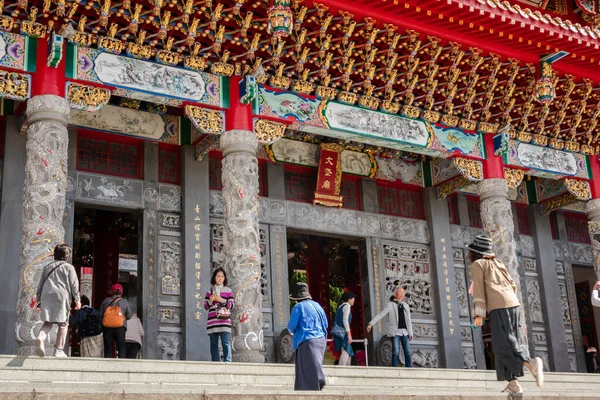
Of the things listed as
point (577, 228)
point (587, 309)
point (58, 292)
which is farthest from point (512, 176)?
point (58, 292)

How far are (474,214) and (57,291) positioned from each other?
8.97 metres

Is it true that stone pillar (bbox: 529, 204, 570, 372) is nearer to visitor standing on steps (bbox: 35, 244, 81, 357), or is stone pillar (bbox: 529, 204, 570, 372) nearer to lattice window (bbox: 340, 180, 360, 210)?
lattice window (bbox: 340, 180, 360, 210)

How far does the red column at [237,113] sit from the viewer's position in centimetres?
1031

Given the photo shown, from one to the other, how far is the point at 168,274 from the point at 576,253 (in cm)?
847

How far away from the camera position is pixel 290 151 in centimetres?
1268

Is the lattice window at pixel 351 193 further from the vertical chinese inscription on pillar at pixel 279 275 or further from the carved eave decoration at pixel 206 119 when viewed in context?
the carved eave decoration at pixel 206 119

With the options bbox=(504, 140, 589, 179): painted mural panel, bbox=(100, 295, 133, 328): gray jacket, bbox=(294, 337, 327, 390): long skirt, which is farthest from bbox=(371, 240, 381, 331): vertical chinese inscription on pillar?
bbox=(294, 337, 327, 390): long skirt

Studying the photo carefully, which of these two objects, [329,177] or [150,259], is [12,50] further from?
[329,177]

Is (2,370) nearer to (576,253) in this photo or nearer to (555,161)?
(555,161)

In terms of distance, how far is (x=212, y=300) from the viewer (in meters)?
9.12

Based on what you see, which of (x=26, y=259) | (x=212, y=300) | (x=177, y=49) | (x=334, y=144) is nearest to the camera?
(x=26, y=259)

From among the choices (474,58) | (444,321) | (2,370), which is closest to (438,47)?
(474,58)

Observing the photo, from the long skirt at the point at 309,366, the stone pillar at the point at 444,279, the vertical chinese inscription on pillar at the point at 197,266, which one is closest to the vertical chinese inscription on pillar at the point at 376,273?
the stone pillar at the point at 444,279

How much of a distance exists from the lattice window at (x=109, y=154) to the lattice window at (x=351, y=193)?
356 centimetres
